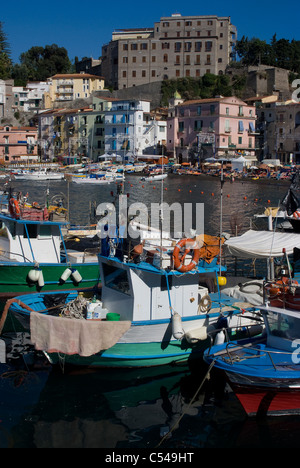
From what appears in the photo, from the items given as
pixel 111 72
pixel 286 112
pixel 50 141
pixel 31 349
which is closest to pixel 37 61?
pixel 111 72

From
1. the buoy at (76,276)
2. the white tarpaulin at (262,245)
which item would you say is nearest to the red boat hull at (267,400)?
the white tarpaulin at (262,245)

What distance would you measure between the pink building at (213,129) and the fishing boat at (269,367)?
2374 inches

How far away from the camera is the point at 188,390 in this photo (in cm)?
1187

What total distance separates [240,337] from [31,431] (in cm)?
551

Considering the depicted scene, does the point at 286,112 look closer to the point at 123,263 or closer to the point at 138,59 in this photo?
the point at 138,59

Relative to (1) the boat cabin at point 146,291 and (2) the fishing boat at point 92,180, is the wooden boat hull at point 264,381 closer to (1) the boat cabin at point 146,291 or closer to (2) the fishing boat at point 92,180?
(1) the boat cabin at point 146,291

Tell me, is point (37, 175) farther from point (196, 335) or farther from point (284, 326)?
point (284, 326)

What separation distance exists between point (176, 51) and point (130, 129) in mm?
24158

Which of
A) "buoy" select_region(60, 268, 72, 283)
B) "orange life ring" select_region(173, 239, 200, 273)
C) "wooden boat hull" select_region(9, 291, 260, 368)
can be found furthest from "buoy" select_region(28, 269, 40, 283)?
"orange life ring" select_region(173, 239, 200, 273)

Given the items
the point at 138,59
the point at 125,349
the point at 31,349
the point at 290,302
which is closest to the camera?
the point at 290,302

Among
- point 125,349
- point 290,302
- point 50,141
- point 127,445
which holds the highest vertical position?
point 50,141

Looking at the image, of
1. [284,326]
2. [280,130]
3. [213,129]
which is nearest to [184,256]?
[284,326]

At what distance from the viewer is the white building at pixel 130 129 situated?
249ft
